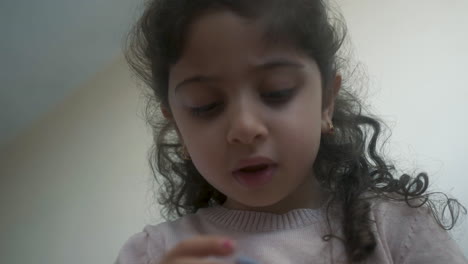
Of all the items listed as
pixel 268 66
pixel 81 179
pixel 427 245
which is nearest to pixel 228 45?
pixel 268 66

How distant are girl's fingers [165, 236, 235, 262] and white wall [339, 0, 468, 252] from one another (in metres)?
0.69

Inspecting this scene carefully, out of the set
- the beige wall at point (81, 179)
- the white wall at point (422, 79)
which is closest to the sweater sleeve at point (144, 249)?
the beige wall at point (81, 179)

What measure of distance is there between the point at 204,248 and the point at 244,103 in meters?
0.19

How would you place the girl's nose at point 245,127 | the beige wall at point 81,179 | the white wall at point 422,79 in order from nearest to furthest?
the girl's nose at point 245,127 → the white wall at point 422,79 → the beige wall at point 81,179

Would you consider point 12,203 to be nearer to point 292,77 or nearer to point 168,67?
point 168,67

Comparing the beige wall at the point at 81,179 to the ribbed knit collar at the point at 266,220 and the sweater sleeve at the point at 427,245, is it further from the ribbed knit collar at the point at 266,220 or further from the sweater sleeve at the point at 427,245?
the sweater sleeve at the point at 427,245

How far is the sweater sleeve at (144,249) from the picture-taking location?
0.57 metres

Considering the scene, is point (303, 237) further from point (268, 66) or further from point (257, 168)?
point (268, 66)

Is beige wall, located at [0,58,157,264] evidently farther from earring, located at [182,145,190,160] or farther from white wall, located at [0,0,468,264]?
earring, located at [182,145,190,160]

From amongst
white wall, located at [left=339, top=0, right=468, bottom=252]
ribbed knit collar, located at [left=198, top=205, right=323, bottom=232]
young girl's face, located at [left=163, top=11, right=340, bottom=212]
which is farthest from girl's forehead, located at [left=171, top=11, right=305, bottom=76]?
white wall, located at [left=339, top=0, right=468, bottom=252]

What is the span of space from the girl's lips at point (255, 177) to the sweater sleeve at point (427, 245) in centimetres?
21

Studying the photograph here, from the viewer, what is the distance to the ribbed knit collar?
1.84 ft

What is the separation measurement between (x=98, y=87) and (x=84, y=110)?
0.08 m

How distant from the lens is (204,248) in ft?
1.12
